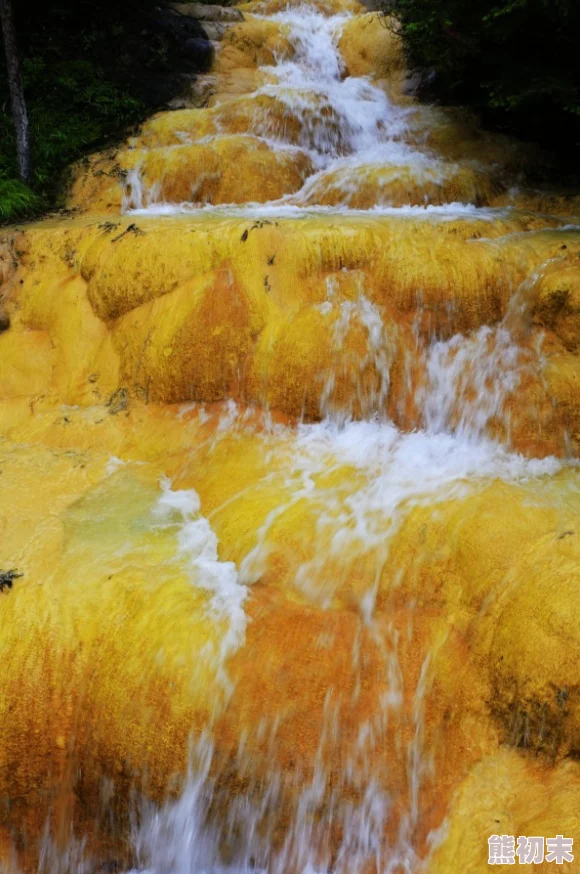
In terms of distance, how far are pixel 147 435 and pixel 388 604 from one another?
2700 mm

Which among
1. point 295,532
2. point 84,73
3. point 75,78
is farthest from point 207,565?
point 84,73

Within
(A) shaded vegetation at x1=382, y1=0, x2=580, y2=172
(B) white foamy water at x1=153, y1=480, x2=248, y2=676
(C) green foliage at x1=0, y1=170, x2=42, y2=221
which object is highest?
(A) shaded vegetation at x1=382, y1=0, x2=580, y2=172

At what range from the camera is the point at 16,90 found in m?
8.32

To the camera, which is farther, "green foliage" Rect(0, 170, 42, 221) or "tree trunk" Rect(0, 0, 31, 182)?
"tree trunk" Rect(0, 0, 31, 182)

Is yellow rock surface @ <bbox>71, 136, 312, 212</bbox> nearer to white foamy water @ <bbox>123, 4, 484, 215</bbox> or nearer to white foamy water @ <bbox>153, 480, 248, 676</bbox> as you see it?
white foamy water @ <bbox>123, 4, 484, 215</bbox>

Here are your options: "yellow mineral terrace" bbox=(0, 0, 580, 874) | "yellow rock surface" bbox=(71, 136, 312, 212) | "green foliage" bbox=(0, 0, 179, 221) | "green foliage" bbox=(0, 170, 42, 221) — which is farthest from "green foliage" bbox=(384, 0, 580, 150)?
"green foliage" bbox=(0, 170, 42, 221)

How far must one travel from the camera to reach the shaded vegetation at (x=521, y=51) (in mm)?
6234

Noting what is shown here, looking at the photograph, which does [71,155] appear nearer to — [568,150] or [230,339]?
[230,339]

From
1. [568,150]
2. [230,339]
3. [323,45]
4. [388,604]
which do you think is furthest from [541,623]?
[323,45]

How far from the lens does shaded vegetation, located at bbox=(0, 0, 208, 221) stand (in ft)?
31.0

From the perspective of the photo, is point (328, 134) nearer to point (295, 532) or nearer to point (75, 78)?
point (75, 78)

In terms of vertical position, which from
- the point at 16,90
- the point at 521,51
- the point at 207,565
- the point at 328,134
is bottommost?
the point at 207,565

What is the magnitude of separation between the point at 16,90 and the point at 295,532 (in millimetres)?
7611

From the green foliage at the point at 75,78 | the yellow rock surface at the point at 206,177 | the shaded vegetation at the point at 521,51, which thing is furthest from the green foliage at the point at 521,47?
the green foliage at the point at 75,78
